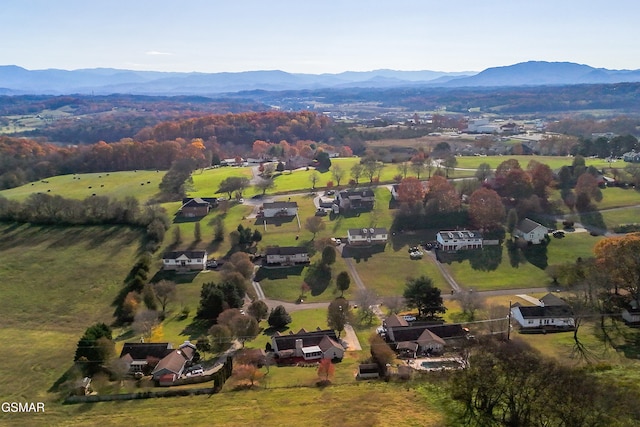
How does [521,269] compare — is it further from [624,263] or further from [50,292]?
[50,292]

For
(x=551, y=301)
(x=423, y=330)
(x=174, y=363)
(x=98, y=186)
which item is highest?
(x=98, y=186)

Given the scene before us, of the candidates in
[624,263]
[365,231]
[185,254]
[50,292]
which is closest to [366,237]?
[365,231]

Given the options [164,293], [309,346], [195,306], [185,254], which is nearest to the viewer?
[309,346]

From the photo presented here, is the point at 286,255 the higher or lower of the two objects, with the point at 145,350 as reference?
higher

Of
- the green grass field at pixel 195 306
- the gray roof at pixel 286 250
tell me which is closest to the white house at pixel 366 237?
the green grass field at pixel 195 306

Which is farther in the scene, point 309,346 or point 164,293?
point 164,293

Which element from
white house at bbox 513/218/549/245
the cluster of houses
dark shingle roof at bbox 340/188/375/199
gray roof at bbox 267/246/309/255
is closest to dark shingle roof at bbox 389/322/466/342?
gray roof at bbox 267/246/309/255

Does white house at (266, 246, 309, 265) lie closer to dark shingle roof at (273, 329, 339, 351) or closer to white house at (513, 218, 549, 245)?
dark shingle roof at (273, 329, 339, 351)
